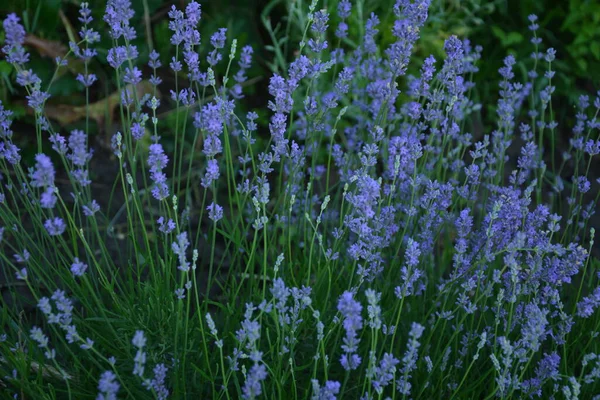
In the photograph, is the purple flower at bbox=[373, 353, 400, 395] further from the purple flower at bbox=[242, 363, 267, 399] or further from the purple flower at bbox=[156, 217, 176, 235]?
the purple flower at bbox=[156, 217, 176, 235]

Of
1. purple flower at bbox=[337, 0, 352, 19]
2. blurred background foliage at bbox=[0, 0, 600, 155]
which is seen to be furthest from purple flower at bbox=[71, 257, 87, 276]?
blurred background foliage at bbox=[0, 0, 600, 155]

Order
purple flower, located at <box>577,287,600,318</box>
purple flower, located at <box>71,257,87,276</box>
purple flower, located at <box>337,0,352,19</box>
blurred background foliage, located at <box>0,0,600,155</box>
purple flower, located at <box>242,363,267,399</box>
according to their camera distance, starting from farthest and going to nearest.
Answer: blurred background foliage, located at <box>0,0,600,155</box> → purple flower, located at <box>337,0,352,19</box> → purple flower, located at <box>577,287,600,318</box> → purple flower, located at <box>71,257,87,276</box> → purple flower, located at <box>242,363,267,399</box>

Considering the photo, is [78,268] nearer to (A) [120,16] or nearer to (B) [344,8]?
(A) [120,16]

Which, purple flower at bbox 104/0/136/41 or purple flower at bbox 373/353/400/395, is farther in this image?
purple flower at bbox 104/0/136/41

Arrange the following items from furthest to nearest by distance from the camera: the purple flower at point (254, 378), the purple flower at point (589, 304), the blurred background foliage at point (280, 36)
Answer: the blurred background foliage at point (280, 36) → the purple flower at point (589, 304) → the purple flower at point (254, 378)

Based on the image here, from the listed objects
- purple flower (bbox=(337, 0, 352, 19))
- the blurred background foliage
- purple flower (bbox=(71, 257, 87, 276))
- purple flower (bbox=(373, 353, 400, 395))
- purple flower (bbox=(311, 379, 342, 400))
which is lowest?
purple flower (bbox=(311, 379, 342, 400))

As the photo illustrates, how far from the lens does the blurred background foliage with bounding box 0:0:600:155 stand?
394 cm

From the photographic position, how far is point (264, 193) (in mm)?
1729

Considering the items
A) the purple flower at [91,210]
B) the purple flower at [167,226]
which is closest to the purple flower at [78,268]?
the purple flower at [91,210]

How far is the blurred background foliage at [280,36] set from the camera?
3943 mm

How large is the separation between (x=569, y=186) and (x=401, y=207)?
183 centimetres

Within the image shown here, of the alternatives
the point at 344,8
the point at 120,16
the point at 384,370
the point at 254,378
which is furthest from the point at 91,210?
the point at 344,8

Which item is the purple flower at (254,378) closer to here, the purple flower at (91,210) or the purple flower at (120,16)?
the purple flower at (91,210)

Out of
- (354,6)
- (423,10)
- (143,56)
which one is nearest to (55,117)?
(143,56)
